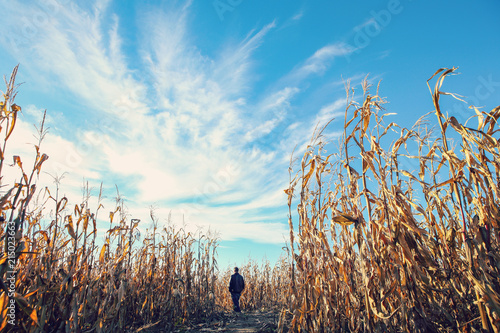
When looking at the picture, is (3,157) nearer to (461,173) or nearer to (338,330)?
(338,330)

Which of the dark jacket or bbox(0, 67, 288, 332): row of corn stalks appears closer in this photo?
bbox(0, 67, 288, 332): row of corn stalks

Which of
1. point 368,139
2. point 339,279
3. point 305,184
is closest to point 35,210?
point 305,184

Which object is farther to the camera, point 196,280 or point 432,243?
point 196,280

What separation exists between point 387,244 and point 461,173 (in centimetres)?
86

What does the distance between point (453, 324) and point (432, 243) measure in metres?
0.66

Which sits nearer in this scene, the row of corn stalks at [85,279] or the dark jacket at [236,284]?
the row of corn stalks at [85,279]

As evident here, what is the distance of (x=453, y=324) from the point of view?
213 centimetres

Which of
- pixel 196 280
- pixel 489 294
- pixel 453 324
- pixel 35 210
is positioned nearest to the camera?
pixel 489 294

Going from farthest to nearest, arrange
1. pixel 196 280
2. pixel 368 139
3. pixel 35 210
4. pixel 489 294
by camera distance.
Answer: pixel 196 280 → pixel 35 210 → pixel 368 139 → pixel 489 294

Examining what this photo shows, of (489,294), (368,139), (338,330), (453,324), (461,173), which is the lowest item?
(338,330)

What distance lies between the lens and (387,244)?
7.10 feet

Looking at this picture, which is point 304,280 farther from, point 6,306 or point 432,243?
point 6,306

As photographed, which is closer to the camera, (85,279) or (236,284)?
(85,279)

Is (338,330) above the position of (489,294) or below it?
below
